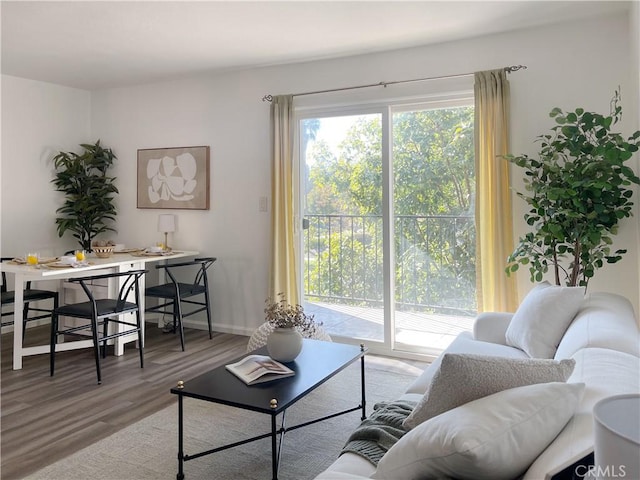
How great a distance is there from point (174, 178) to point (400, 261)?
2565mm

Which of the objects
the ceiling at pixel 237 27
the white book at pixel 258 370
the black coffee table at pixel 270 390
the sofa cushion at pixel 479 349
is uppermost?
the ceiling at pixel 237 27

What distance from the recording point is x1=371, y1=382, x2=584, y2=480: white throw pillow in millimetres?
1088

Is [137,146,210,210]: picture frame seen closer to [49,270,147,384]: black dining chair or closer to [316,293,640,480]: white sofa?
[49,270,147,384]: black dining chair

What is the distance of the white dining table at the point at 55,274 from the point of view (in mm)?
3686

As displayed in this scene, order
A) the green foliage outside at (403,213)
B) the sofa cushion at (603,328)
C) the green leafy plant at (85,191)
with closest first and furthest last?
the sofa cushion at (603,328)
the green foliage outside at (403,213)
the green leafy plant at (85,191)

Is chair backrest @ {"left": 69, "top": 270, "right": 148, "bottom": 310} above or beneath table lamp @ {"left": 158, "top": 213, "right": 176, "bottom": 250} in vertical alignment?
beneath

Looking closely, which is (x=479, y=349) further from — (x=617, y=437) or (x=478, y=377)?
(x=617, y=437)

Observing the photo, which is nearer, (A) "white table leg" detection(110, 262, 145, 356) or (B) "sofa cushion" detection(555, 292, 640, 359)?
(B) "sofa cushion" detection(555, 292, 640, 359)

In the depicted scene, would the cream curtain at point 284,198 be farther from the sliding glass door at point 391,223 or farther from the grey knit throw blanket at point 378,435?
the grey knit throw blanket at point 378,435

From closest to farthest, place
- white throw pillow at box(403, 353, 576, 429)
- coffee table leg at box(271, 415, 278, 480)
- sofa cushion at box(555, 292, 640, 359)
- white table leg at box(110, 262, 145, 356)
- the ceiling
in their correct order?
white throw pillow at box(403, 353, 576, 429)
sofa cushion at box(555, 292, 640, 359)
coffee table leg at box(271, 415, 278, 480)
the ceiling
white table leg at box(110, 262, 145, 356)

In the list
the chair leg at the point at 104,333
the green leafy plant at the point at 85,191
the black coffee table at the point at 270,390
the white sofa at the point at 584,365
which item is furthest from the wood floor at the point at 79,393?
the white sofa at the point at 584,365

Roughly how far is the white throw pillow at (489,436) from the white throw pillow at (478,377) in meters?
0.05

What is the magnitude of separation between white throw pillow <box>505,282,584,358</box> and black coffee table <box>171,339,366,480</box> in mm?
872

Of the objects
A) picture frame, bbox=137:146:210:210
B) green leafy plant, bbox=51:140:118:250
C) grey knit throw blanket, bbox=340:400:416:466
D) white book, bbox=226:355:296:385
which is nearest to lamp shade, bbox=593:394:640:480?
grey knit throw blanket, bbox=340:400:416:466
